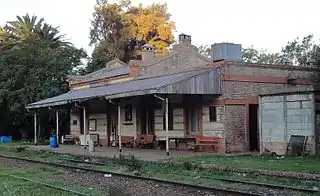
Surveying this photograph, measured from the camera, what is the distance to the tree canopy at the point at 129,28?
55719 millimetres

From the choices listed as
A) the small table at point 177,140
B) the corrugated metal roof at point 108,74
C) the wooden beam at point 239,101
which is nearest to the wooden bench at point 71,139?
the corrugated metal roof at point 108,74

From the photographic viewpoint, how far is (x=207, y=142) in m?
22.3

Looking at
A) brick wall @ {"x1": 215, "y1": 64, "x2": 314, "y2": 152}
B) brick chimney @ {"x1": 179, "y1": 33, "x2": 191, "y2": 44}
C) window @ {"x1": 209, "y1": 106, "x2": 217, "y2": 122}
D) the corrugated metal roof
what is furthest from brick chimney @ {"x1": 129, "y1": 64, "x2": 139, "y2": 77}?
brick wall @ {"x1": 215, "y1": 64, "x2": 314, "y2": 152}

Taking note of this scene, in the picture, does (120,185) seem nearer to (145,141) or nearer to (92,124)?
(145,141)

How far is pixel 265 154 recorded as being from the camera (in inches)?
767

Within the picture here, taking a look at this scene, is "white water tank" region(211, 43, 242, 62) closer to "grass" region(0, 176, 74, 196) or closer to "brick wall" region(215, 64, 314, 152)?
"brick wall" region(215, 64, 314, 152)

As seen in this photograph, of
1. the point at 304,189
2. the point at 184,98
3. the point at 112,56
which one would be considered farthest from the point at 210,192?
the point at 112,56

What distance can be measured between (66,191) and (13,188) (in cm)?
157

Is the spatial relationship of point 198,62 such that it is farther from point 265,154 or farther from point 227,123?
point 265,154

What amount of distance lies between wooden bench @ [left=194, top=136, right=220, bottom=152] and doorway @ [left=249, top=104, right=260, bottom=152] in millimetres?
1841

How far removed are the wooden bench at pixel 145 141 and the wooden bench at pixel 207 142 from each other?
3.93 m

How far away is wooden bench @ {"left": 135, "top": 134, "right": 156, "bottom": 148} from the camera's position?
26203 mm

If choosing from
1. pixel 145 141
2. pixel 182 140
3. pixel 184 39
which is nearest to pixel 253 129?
pixel 182 140

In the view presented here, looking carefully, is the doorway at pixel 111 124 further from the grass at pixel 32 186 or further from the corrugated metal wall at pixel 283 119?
the grass at pixel 32 186
